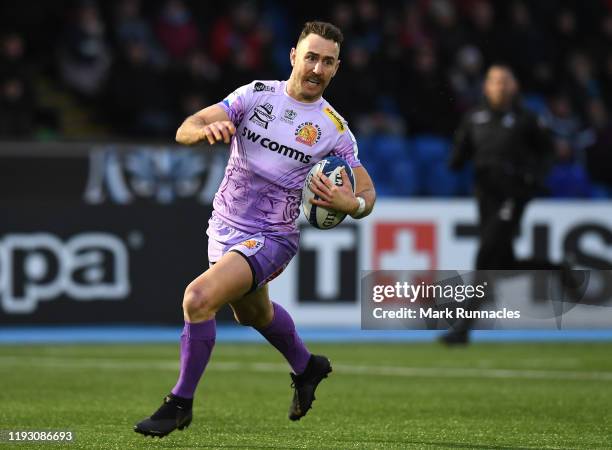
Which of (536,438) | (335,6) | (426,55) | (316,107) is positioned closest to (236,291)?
(316,107)

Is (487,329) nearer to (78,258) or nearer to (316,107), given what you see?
(78,258)

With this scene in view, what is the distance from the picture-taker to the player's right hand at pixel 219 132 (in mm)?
6520

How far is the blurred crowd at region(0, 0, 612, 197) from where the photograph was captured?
54.3ft

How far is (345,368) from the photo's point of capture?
11484mm

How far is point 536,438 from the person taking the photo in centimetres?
731

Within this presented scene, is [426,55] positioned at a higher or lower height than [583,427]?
higher

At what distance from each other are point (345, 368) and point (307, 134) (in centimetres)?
454

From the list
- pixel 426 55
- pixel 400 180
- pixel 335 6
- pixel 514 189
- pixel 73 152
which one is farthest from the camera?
pixel 335 6

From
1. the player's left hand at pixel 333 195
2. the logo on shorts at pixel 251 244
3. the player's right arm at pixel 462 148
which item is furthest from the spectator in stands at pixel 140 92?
the player's left hand at pixel 333 195

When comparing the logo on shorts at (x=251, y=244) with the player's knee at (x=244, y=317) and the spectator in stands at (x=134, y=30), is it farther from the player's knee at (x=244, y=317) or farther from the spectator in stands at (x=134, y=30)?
the spectator in stands at (x=134, y=30)

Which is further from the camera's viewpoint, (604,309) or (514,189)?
(604,309)

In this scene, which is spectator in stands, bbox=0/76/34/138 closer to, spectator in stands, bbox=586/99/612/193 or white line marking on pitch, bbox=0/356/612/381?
white line marking on pitch, bbox=0/356/612/381

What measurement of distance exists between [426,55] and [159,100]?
3726 millimetres

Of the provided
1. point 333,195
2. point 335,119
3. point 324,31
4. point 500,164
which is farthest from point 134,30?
point 333,195
